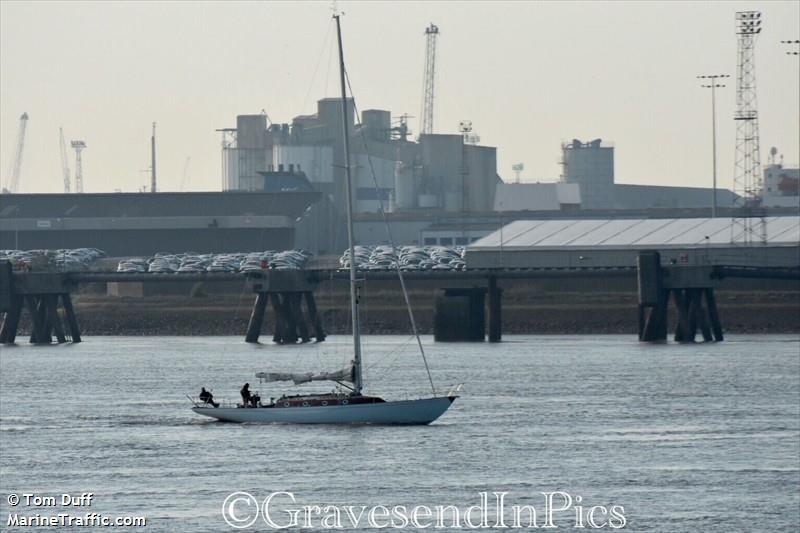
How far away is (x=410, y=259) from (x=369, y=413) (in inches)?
4150

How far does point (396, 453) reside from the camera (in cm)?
6775

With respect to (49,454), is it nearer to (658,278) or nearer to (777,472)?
(777,472)

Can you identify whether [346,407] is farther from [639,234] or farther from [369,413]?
[639,234]

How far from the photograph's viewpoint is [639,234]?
161250 millimetres

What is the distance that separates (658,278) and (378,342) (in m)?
22.1

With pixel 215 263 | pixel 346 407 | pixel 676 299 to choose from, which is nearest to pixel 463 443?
pixel 346 407

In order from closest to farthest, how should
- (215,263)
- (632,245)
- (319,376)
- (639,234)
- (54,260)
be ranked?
(319,376) < (632,245) < (639,234) < (215,263) < (54,260)

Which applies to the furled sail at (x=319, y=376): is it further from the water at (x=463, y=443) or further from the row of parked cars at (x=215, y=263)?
the row of parked cars at (x=215, y=263)

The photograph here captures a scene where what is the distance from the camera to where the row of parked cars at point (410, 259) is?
168250mm

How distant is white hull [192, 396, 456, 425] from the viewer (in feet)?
248

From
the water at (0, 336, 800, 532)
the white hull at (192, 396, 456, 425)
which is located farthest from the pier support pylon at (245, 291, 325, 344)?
the white hull at (192, 396, 456, 425)

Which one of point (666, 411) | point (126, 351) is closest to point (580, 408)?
point (666, 411)

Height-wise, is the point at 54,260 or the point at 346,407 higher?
the point at 54,260

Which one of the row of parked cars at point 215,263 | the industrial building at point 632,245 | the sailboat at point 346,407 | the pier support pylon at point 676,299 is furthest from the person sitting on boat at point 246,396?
the row of parked cars at point 215,263
